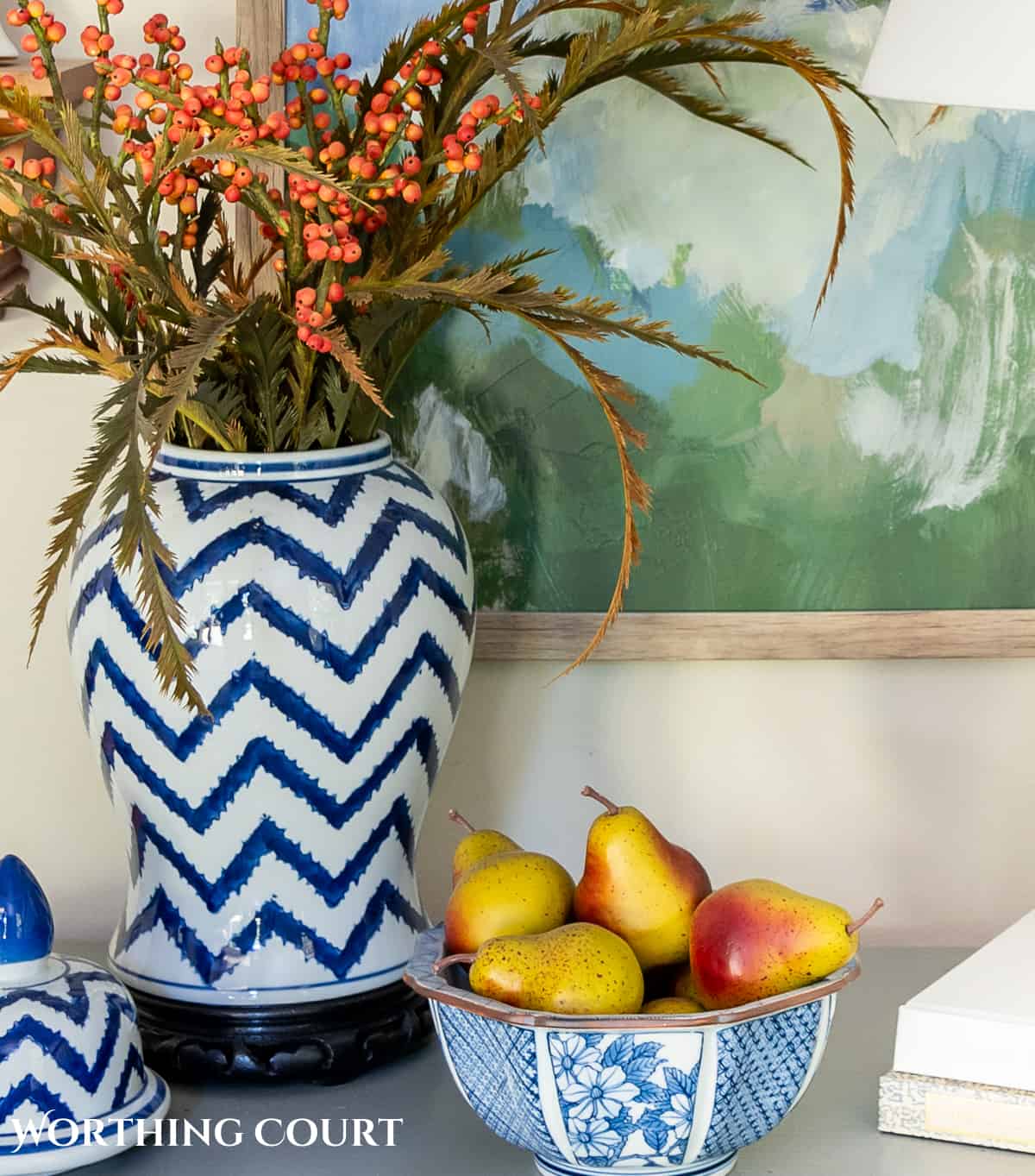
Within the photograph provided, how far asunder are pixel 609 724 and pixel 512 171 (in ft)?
1.26

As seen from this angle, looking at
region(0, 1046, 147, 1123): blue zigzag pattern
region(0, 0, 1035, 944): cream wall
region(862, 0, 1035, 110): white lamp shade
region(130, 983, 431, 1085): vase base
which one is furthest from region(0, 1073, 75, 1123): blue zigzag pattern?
region(862, 0, 1035, 110): white lamp shade

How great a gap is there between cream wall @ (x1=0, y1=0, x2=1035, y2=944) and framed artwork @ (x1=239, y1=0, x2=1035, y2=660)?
40 millimetres

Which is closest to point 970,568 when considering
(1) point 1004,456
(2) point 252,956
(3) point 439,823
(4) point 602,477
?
(1) point 1004,456

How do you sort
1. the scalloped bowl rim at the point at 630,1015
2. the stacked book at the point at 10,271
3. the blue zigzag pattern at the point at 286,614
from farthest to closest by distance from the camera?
the stacked book at the point at 10,271, the blue zigzag pattern at the point at 286,614, the scalloped bowl rim at the point at 630,1015

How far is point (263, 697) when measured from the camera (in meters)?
0.82

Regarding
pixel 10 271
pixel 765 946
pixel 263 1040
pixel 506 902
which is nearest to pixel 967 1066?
pixel 765 946

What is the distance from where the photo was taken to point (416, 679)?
33.9 inches

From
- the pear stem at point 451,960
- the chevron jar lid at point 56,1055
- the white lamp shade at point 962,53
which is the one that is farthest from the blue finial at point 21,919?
the white lamp shade at point 962,53

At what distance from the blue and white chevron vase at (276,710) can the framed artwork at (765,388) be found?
0.17 meters

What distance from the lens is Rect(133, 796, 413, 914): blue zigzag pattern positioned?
2.76ft

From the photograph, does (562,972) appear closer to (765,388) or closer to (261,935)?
(261,935)

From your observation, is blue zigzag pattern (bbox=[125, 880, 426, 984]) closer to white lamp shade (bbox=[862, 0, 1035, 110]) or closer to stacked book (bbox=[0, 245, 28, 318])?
stacked book (bbox=[0, 245, 28, 318])

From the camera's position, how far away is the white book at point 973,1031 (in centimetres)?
78

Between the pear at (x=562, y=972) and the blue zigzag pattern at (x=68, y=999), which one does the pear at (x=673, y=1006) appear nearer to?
the pear at (x=562, y=972)
